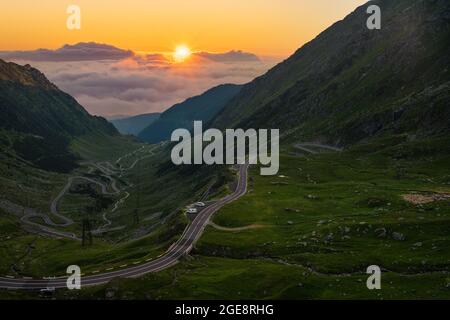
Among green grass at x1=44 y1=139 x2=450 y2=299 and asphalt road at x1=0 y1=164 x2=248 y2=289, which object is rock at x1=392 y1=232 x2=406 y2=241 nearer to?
green grass at x1=44 y1=139 x2=450 y2=299

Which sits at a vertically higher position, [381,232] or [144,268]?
[381,232]

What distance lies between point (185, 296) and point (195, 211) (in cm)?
5579

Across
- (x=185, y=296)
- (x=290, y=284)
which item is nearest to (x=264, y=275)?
(x=290, y=284)

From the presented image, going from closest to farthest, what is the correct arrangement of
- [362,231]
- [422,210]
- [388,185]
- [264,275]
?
[264,275] < [362,231] < [422,210] < [388,185]

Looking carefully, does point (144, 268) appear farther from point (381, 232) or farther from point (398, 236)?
point (398, 236)

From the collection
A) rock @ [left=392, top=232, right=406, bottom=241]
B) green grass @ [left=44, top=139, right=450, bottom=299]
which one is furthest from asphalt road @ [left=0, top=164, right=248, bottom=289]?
rock @ [left=392, top=232, right=406, bottom=241]

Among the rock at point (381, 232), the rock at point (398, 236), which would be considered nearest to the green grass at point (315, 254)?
the rock at point (381, 232)

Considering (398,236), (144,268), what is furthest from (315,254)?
(144,268)

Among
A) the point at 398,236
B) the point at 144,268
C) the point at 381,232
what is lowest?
the point at 144,268

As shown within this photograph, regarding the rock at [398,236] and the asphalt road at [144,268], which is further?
the rock at [398,236]

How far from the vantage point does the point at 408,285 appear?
88.8 m

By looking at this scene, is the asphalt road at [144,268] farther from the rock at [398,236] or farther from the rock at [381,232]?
the rock at [398,236]
